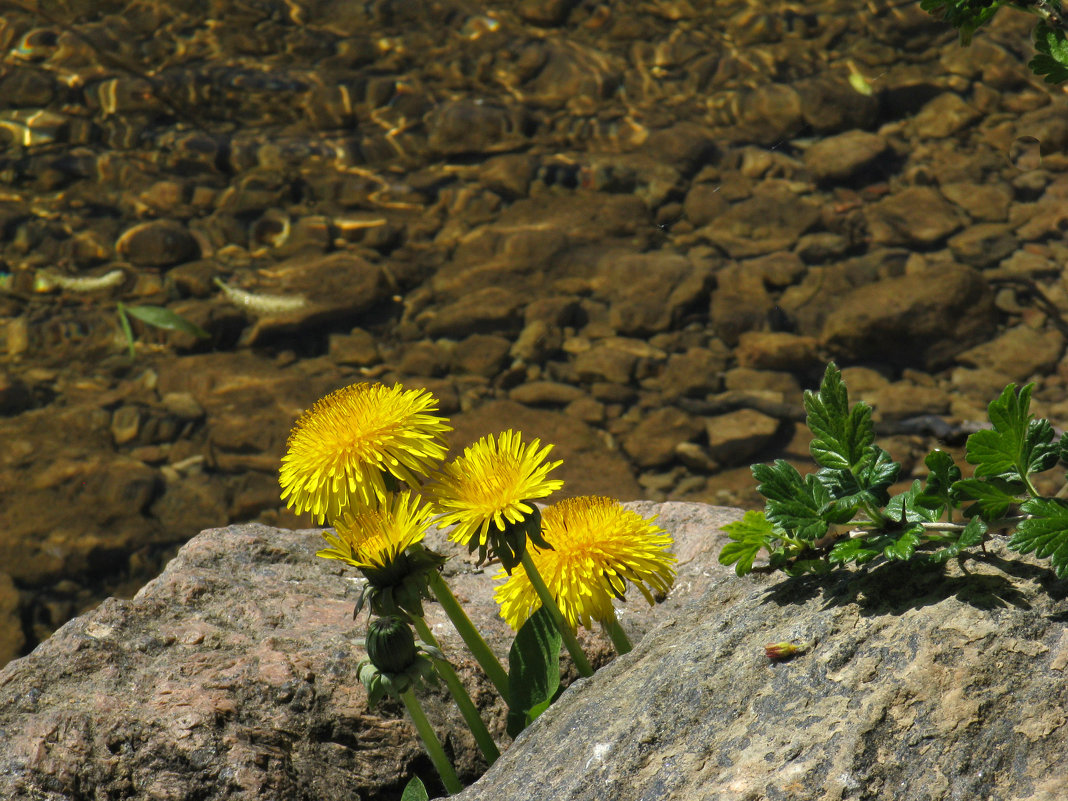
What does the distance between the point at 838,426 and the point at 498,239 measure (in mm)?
5110

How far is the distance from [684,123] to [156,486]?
4601 mm

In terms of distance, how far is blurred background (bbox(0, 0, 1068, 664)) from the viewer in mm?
5395

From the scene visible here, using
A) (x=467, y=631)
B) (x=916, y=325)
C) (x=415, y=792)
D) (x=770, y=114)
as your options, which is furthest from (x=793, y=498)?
(x=770, y=114)

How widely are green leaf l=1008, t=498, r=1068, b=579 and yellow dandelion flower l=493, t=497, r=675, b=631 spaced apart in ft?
2.44

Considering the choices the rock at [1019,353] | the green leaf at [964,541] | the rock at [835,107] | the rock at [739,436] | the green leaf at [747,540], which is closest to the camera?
the green leaf at [964,541]

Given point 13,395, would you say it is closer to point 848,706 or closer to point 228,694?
point 228,694

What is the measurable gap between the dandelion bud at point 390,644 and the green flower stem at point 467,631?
125 millimetres

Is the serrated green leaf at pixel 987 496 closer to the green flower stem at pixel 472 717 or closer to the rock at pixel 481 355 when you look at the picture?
the green flower stem at pixel 472 717

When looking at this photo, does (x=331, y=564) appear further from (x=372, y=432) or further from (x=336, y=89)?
(x=336, y=89)

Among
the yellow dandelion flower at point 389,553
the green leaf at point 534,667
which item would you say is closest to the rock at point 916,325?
the green leaf at point 534,667

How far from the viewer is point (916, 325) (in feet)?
18.8

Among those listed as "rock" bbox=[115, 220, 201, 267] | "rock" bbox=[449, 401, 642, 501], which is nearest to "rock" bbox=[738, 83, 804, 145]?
"rock" bbox=[449, 401, 642, 501]

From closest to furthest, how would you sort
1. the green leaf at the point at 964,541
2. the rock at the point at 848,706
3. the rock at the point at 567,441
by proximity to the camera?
the rock at the point at 848,706 → the green leaf at the point at 964,541 → the rock at the point at 567,441

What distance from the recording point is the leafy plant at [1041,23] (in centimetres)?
179
